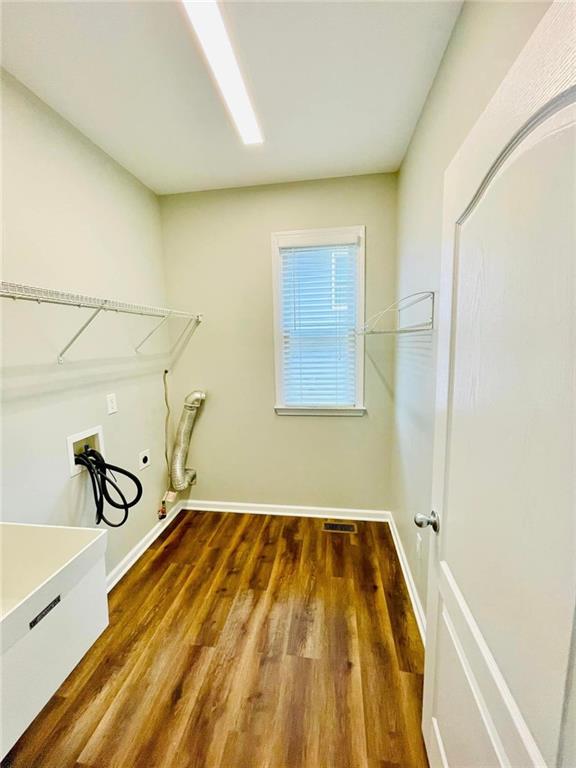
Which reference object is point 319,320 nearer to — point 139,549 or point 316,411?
point 316,411

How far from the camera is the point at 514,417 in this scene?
57cm

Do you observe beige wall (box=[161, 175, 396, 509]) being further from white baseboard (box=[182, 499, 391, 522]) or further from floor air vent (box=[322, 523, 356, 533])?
floor air vent (box=[322, 523, 356, 533])

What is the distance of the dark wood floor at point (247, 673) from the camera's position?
3.79 feet

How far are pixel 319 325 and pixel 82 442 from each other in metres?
1.79

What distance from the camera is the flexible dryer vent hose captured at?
260cm

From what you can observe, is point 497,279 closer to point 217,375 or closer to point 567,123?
point 567,123

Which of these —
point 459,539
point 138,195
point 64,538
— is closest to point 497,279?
point 459,539

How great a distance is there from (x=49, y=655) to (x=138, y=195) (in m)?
2.58

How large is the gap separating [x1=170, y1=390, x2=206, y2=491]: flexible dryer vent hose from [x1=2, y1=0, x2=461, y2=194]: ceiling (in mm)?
1708

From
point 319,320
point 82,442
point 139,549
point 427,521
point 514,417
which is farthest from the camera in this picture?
point 319,320

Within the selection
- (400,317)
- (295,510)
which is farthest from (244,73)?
(295,510)

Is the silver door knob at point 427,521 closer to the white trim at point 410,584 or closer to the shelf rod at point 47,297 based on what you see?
the white trim at point 410,584

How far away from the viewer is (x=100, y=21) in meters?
1.15

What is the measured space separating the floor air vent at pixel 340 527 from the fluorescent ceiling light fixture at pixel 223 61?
2.75 m
